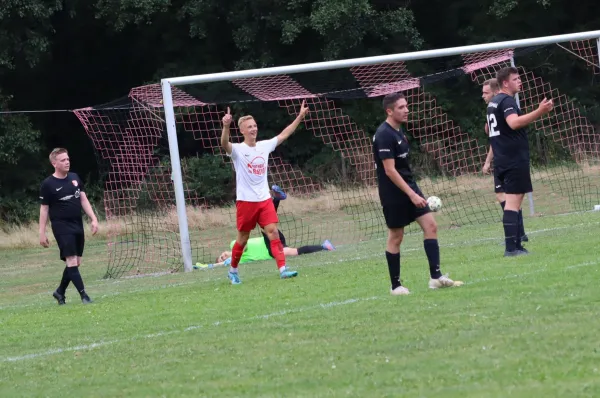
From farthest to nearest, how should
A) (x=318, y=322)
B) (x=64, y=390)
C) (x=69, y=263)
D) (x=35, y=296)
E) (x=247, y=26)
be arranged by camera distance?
1. (x=247, y=26)
2. (x=35, y=296)
3. (x=69, y=263)
4. (x=318, y=322)
5. (x=64, y=390)

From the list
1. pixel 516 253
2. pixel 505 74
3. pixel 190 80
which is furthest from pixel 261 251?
pixel 505 74

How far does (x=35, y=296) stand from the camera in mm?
15719

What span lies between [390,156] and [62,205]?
190 inches

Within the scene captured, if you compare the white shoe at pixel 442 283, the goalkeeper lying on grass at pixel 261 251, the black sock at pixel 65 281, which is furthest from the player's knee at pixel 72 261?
the white shoe at pixel 442 283

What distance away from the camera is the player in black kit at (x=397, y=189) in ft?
31.3

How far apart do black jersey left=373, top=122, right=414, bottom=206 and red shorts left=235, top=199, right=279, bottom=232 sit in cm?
350

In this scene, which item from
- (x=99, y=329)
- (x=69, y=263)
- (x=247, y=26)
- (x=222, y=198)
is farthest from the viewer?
(x=247, y=26)

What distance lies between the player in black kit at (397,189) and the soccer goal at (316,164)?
7.25 meters

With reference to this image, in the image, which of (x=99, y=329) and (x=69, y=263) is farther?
(x=69, y=263)

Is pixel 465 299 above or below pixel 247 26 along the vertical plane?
below

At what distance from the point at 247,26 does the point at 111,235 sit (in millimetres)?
12328

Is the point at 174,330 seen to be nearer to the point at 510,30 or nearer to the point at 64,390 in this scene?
the point at 64,390

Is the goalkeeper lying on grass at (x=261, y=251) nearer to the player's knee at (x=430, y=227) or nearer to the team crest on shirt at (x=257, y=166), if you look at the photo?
the team crest on shirt at (x=257, y=166)

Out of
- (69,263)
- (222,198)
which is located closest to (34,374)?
(69,263)
